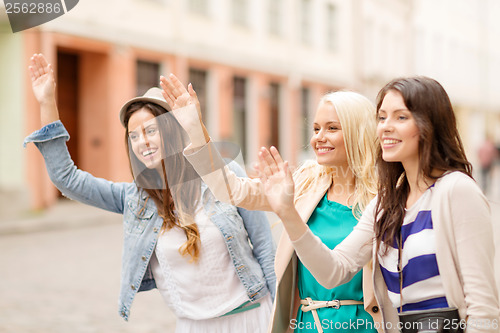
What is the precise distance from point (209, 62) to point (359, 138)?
50.8 ft

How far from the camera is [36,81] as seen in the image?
248 centimetres

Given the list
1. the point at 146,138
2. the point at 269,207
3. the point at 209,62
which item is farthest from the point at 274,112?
the point at 269,207

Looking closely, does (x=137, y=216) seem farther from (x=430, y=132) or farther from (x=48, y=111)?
(x=430, y=132)

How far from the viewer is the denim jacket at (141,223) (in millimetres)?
2531

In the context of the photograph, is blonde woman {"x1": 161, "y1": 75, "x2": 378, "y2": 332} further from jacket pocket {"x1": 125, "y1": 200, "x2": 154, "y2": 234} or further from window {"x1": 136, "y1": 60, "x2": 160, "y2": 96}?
window {"x1": 136, "y1": 60, "x2": 160, "y2": 96}

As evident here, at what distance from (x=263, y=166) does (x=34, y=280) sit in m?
5.74

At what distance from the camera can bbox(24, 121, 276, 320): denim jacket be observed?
99.7 inches

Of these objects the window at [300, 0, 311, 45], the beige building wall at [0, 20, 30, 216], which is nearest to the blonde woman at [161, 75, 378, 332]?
the beige building wall at [0, 20, 30, 216]

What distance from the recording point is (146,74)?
626 inches

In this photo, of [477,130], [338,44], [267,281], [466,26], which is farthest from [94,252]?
[477,130]

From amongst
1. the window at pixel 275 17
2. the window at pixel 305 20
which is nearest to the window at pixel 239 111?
the window at pixel 275 17

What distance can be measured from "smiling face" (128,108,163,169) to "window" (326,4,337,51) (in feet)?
68.1

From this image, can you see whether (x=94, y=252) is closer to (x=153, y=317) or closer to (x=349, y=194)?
(x=153, y=317)

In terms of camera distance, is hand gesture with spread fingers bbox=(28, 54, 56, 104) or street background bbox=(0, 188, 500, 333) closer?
hand gesture with spread fingers bbox=(28, 54, 56, 104)
